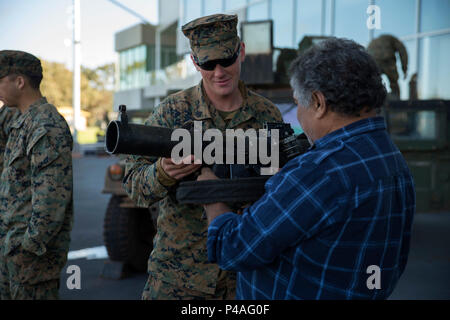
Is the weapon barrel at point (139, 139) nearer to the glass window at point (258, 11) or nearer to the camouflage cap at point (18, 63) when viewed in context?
the camouflage cap at point (18, 63)

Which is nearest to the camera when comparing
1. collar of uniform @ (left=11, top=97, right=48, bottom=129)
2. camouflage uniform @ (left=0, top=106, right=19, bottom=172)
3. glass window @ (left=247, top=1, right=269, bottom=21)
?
collar of uniform @ (left=11, top=97, right=48, bottom=129)

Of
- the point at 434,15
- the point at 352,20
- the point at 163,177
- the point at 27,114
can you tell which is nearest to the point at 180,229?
the point at 163,177

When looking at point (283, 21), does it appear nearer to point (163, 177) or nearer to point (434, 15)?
point (434, 15)

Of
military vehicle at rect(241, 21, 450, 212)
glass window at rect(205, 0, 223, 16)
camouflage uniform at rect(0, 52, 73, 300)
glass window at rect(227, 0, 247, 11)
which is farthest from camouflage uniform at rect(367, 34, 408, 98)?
glass window at rect(205, 0, 223, 16)

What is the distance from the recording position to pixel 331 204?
3.66 ft

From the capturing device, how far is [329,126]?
1.24m

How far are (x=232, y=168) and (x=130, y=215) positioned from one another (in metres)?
3.45

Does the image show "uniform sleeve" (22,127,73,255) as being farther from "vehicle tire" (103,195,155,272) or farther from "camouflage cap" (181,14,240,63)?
"vehicle tire" (103,195,155,272)

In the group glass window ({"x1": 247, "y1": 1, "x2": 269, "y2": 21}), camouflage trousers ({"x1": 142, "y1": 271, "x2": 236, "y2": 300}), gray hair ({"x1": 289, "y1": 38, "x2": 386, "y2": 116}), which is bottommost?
camouflage trousers ({"x1": 142, "y1": 271, "x2": 236, "y2": 300})

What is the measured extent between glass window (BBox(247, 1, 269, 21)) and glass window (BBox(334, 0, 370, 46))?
3648mm

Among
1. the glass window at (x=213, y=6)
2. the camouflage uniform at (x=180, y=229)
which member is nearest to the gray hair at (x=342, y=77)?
the camouflage uniform at (x=180, y=229)

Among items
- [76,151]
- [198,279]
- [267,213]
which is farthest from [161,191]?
[76,151]

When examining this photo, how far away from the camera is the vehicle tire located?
4566mm
